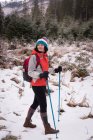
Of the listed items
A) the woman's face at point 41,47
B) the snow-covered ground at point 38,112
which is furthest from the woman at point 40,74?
the snow-covered ground at point 38,112

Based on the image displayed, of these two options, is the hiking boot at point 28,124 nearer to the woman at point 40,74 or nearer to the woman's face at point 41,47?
the woman at point 40,74

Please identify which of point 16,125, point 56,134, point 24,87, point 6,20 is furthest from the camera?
point 6,20

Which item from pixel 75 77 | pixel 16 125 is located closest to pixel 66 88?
pixel 75 77

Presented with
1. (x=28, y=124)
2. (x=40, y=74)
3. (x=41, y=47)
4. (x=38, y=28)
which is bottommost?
(x=28, y=124)

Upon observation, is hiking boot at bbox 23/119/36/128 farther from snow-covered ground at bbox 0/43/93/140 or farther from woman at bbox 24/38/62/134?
woman at bbox 24/38/62/134

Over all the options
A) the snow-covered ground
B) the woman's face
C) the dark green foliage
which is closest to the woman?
the woman's face

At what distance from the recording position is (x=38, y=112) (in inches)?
276

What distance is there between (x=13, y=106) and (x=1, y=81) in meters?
1.96

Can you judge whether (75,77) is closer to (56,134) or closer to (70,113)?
(70,113)

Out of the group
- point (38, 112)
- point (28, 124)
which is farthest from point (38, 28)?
point (28, 124)

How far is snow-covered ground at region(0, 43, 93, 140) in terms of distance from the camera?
5.67 metres

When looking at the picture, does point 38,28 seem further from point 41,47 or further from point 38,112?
point 41,47

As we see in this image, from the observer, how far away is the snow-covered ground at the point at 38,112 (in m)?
5.67

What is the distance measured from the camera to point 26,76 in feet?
18.2
